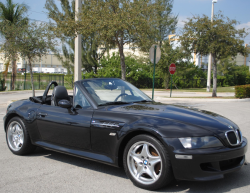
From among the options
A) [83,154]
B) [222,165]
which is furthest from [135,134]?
[222,165]

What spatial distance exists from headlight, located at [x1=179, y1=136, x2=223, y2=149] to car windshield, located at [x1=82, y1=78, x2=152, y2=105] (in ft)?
5.11

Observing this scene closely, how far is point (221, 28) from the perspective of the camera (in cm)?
2170

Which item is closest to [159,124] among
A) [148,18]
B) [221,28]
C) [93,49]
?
[148,18]

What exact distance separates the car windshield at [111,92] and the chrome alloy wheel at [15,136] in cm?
166

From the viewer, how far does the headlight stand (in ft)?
11.1

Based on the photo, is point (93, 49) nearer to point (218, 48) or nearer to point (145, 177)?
point (218, 48)

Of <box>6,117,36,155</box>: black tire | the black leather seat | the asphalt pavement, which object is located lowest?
the asphalt pavement

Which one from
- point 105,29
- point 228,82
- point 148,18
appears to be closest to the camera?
point 105,29

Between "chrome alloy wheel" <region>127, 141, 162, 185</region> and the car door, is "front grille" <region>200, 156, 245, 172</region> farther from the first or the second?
the car door

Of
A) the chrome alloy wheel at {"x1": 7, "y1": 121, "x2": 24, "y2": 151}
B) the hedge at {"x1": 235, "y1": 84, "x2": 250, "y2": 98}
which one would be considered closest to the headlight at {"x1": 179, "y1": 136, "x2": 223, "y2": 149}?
the chrome alloy wheel at {"x1": 7, "y1": 121, "x2": 24, "y2": 151}

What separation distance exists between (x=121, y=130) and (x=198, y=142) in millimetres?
1025

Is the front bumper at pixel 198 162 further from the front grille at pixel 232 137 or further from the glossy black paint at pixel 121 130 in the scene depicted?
the front grille at pixel 232 137

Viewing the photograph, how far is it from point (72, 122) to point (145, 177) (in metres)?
1.42

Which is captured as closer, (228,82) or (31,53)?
(31,53)
